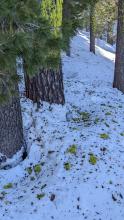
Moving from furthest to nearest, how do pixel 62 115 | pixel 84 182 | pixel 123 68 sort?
1. pixel 123 68
2. pixel 62 115
3. pixel 84 182

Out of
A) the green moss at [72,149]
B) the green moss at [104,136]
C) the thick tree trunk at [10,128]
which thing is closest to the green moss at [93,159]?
the green moss at [72,149]

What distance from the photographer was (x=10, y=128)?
6125 mm

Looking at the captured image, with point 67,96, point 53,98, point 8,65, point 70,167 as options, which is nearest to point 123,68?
point 67,96

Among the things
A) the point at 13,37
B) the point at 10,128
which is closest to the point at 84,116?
the point at 10,128

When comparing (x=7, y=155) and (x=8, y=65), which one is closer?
(x=8, y=65)

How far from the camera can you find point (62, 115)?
724 cm

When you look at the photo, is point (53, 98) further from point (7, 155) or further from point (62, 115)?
point (7, 155)

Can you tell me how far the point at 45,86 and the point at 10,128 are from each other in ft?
4.67

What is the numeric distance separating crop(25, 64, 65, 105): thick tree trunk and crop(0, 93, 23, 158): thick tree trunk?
1046 millimetres

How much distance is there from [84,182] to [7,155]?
1.59 m

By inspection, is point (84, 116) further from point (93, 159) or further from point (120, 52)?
point (120, 52)

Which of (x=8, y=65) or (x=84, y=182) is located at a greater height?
(x=8, y=65)

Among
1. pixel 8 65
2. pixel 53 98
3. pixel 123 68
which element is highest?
pixel 8 65

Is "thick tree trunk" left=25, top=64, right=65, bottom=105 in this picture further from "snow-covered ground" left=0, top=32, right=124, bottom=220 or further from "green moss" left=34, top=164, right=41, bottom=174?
"green moss" left=34, top=164, right=41, bottom=174
